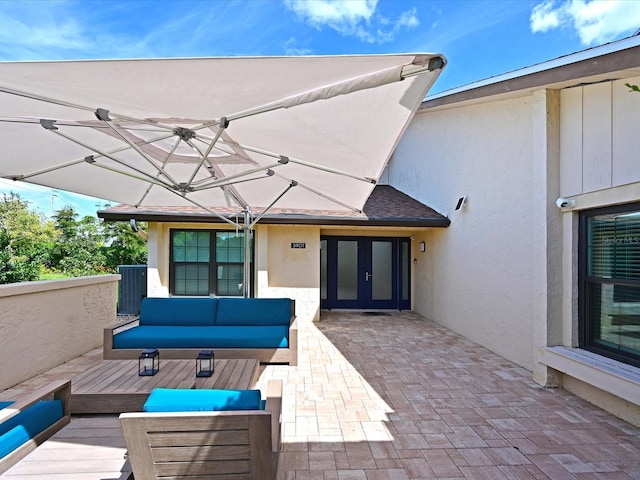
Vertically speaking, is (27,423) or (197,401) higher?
(197,401)

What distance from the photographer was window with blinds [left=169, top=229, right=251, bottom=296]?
9336mm

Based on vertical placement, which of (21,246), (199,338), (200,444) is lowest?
(199,338)

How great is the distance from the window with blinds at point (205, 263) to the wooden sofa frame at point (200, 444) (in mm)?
7540

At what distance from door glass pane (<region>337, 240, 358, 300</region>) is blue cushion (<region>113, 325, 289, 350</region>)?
5180mm

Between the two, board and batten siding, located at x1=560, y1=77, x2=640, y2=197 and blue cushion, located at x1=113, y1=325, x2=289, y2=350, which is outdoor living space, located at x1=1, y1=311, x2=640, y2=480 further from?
board and batten siding, located at x1=560, y1=77, x2=640, y2=197

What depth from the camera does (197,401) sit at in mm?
2061

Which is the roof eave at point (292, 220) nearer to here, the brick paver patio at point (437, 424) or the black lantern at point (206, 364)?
the brick paver patio at point (437, 424)

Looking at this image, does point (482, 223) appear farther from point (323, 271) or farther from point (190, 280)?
point (190, 280)

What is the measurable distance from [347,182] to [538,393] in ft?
12.7

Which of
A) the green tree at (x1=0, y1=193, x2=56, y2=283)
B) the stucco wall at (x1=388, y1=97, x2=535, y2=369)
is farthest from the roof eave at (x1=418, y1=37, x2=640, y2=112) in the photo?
the green tree at (x1=0, y1=193, x2=56, y2=283)

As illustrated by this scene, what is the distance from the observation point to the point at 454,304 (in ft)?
27.4

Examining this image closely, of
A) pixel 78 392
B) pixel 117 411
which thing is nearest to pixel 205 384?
pixel 117 411

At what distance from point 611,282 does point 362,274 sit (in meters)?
6.97

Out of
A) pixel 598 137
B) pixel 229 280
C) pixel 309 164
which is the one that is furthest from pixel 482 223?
pixel 229 280
